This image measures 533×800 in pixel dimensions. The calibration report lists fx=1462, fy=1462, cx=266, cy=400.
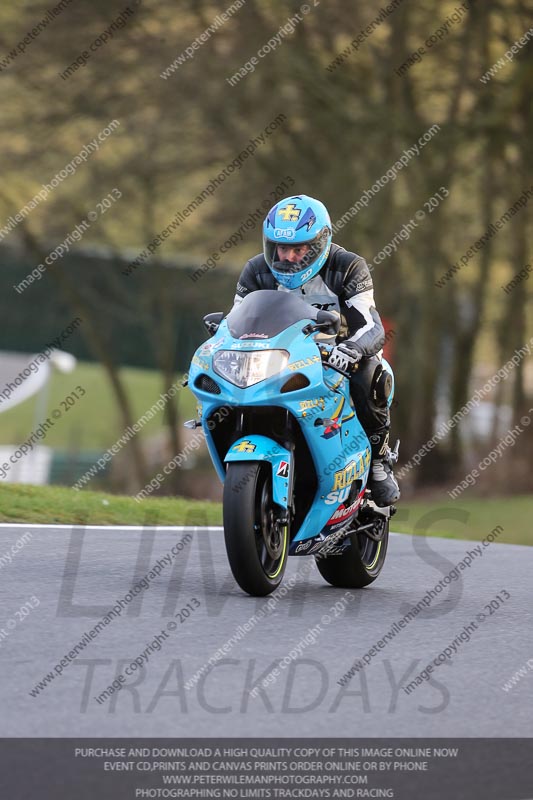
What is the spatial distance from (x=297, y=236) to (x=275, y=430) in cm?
105

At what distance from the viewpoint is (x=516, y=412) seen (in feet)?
94.6

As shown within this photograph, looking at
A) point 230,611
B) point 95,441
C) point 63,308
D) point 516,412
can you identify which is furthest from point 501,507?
point 95,441

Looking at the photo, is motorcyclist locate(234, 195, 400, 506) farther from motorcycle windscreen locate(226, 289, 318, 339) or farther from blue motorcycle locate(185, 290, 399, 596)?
motorcycle windscreen locate(226, 289, 318, 339)

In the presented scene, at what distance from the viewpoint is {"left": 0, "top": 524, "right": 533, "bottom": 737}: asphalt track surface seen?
5148 millimetres

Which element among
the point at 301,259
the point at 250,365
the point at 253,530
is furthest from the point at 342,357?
the point at 253,530

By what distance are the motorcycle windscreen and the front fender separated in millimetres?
559

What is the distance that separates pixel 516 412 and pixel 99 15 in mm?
10990

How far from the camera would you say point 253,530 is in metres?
6.93

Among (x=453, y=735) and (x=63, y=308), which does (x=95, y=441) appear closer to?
(x=63, y=308)

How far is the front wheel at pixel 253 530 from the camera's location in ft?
22.6

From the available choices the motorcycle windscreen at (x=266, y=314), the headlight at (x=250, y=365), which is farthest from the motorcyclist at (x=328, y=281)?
the headlight at (x=250, y=365)
